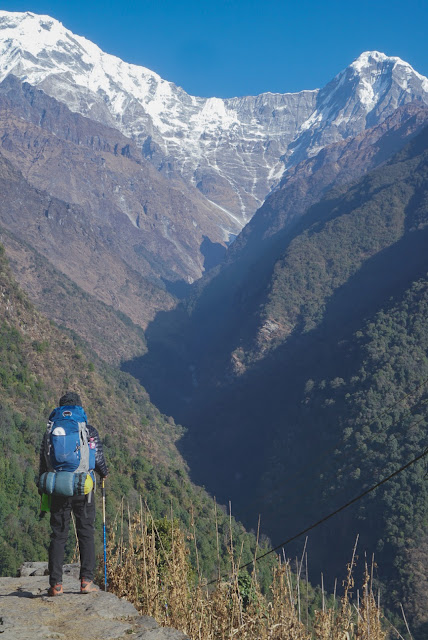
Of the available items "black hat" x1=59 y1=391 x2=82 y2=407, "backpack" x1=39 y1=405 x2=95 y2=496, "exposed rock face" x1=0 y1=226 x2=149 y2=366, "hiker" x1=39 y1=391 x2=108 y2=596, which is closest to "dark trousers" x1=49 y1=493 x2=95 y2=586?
"hiker" x1=39 y1=391 x2=108 y2=596

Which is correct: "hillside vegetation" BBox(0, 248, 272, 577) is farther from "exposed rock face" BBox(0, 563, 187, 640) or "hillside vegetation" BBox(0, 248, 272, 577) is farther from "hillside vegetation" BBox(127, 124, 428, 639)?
"exposed rock face" BBox(0, 563, 187, 640)

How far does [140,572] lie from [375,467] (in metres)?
65.3

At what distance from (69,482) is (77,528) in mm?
868

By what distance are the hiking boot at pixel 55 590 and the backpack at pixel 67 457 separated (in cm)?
115

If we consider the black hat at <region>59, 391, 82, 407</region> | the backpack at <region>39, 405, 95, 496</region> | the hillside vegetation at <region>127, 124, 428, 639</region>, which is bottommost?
the backpack at <region>39, 405, 95, 496</region>

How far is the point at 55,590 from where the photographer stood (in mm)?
7691

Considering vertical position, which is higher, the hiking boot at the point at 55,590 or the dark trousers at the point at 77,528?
the dark trousers at the point at 77,528

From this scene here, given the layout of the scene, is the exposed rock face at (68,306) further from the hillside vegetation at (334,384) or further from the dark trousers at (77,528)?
the dark trousers at (77,528)

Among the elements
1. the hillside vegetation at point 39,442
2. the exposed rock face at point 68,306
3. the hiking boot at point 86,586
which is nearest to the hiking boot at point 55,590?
the hiking boot at point 86,586

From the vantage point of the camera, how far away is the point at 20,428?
177ft

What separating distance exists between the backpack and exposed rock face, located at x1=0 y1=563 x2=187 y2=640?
4.09 ft

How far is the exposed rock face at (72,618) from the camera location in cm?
619

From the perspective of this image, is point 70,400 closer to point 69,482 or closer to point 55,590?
point 69,482

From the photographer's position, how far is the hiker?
766 centimetres
